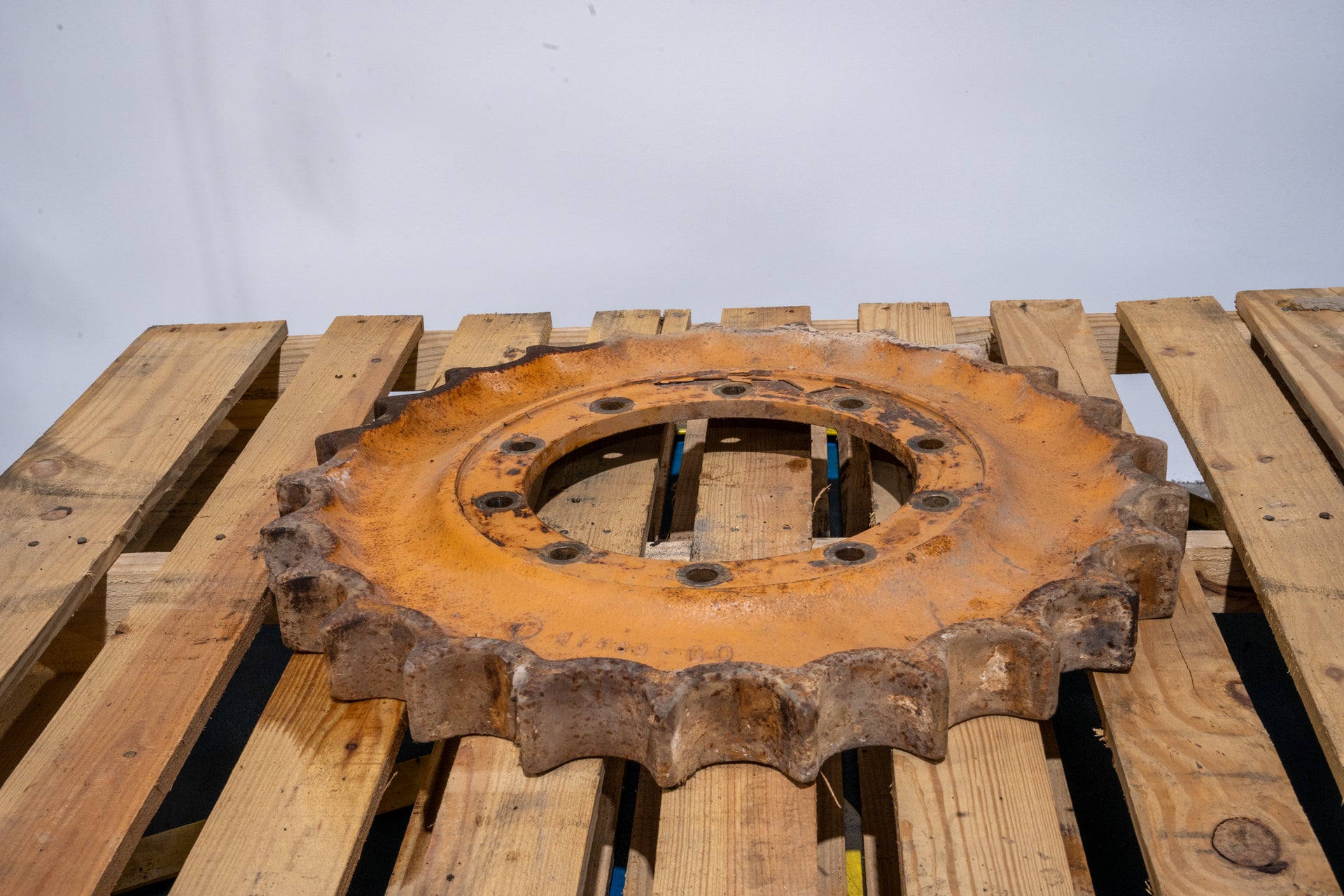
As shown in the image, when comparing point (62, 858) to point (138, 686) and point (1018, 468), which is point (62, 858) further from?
point (1018, 468)

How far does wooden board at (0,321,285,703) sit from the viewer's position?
262 centimetres

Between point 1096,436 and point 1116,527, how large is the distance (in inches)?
17.0

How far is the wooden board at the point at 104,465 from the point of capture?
2617 mm

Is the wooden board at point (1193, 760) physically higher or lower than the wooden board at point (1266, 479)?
lower

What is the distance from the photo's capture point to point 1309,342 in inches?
141

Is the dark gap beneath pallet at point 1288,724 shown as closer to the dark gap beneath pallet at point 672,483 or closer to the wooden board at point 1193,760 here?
the wooden board at point 1193,760

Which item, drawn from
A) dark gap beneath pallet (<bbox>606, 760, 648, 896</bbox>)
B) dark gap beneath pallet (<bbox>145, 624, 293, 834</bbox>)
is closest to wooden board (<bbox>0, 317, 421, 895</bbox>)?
dark gap beneath pallet (<bbox>145, 624, 293, 834</bbox>)

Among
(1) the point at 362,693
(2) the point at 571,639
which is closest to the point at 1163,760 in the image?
(2) the point at 571,639

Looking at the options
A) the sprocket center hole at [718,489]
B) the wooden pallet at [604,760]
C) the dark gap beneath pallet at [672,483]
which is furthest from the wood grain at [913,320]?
the dark gap beneath pallet at [672,483]

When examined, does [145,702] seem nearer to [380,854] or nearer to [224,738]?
[380,854]

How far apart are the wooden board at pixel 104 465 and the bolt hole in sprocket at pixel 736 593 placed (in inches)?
19.5

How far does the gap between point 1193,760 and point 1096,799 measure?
176 cm

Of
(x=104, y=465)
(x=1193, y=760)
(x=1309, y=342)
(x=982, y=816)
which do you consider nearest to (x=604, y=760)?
(x=982, y=816)

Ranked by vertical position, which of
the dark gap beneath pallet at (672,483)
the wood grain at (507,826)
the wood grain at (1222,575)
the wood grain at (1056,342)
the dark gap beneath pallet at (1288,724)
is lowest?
the wood grain at (507,826)
